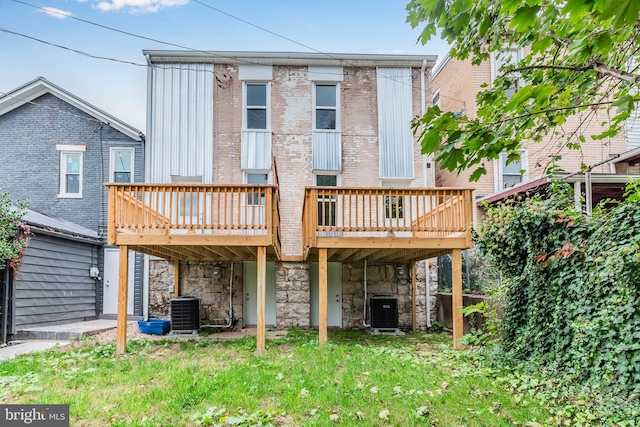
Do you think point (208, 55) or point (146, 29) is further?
point (208, 55)

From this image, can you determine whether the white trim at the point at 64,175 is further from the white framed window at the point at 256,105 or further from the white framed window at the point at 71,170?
the white framed window at the point at 256,105

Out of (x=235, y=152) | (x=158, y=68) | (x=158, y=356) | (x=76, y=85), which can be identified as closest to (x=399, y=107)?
(x=235, y=152)

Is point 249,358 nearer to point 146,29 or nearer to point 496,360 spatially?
point 496,360

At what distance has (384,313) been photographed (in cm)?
947

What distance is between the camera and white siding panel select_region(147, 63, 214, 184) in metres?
10.1

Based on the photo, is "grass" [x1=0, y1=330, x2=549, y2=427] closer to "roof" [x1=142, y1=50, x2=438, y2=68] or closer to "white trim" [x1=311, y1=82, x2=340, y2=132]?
"white trim" [x1=311, y1=82, x2=340, y2=132]

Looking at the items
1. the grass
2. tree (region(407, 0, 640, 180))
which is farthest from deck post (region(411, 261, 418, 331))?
tree (region(407, 0, 640, 180))

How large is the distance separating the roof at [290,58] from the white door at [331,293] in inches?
205

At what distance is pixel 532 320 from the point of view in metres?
5.18

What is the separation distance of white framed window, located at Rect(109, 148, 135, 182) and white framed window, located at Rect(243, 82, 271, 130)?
332 cm

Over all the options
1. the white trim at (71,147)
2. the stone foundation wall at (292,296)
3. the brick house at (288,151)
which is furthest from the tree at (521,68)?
the white trim at (71,147)

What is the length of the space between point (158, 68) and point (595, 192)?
10843 mm

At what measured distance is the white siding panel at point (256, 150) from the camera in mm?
10242

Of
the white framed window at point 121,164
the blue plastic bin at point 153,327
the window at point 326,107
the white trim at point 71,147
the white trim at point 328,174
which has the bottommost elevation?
the blue plastic bin at point 153,327
